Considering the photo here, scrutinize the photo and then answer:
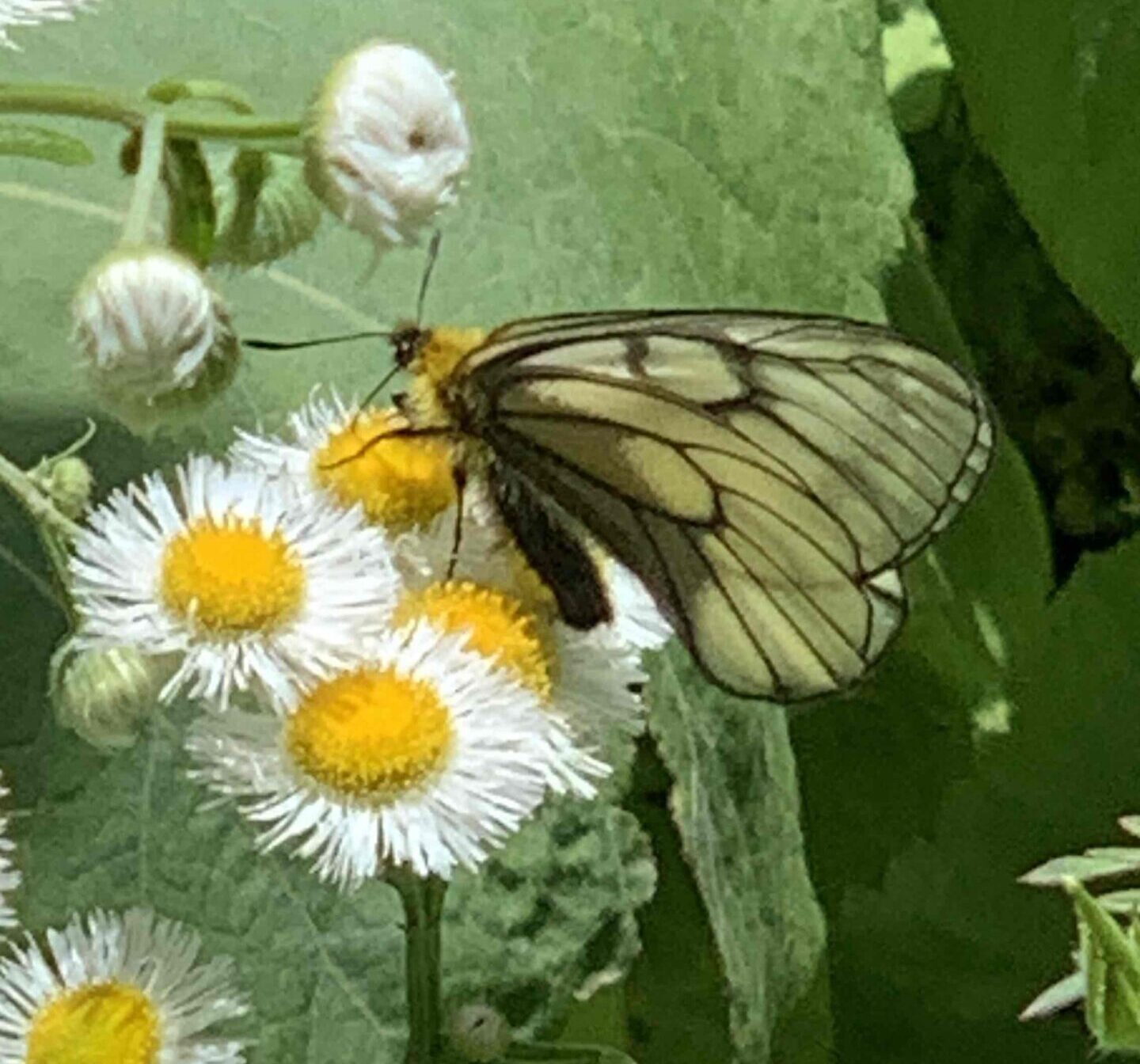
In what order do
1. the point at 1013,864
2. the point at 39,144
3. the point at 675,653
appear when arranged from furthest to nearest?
1. the point at 1013,864
2. the point at 675,653
3. the point at 39,144

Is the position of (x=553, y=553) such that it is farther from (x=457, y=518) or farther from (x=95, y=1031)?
(x=95, y=1031)

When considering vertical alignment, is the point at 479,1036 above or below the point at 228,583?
below

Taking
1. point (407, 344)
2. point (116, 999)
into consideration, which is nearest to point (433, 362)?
point (407, 344)

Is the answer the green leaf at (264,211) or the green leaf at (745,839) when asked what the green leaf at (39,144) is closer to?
the green leaf at (264,211)

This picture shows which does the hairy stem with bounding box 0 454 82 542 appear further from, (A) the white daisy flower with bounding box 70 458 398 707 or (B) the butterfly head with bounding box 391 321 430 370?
(B) the butterfly head with bounding box 391 321 430 370

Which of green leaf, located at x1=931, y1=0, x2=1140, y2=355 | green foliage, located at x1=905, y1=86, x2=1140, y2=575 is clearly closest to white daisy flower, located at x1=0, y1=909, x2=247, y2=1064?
green leaf, located at x1=931, y1=0, x2=1140, y2=355

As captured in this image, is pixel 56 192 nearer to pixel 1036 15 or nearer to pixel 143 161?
pixel 143 161

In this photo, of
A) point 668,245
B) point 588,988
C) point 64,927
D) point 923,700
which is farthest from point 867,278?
point 64,927
